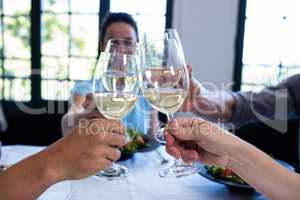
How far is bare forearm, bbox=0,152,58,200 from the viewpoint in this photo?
77cm

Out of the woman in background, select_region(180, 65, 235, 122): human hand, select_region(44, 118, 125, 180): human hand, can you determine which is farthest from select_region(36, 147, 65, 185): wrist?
the woman in background

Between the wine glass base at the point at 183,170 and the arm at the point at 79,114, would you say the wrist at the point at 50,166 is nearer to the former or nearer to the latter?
the arm at the point at 79,114

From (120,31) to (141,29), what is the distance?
1.01 m

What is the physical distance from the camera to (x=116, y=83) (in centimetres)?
81

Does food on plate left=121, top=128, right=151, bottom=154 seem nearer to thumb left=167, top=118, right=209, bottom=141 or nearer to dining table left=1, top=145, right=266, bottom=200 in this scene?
dining table left=1, top=145, right=266, bottom=200

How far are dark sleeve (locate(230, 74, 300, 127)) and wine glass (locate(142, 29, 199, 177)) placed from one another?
2.37ft

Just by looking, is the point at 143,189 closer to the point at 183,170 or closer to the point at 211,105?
the point at 183,170

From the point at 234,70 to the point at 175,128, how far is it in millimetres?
2284

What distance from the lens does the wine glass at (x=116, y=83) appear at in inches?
31.6

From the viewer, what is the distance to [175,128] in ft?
2.75

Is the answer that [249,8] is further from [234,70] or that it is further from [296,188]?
[296,188]

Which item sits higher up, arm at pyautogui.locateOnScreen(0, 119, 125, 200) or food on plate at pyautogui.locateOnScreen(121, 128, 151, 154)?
arm at pyautogui.locateOnScreen(0, 119, 125, 200)

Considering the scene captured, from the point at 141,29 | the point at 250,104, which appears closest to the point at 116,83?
the point at 250,104

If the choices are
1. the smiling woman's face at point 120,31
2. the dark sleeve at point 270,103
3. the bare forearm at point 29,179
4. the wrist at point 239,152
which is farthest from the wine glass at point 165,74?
the smiling woman's face at point 120,31
